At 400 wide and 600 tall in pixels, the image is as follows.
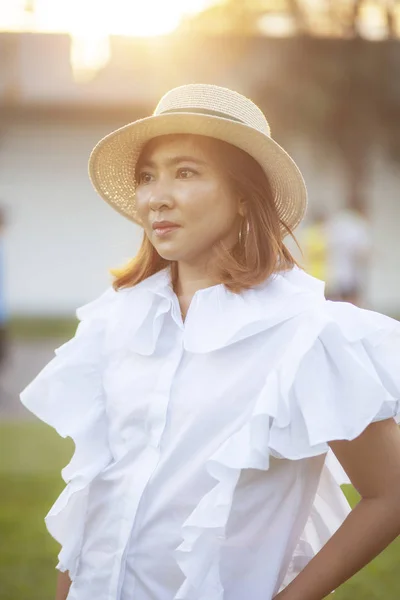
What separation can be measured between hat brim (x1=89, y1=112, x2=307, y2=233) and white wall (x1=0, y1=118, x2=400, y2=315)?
763 inches

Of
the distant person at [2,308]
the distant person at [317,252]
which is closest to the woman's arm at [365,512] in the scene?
the distant person at [2,308]

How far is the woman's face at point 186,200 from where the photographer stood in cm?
228

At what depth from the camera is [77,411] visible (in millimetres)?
2469

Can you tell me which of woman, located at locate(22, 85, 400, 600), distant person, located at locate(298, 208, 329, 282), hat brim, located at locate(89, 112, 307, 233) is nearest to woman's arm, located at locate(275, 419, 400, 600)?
woman, located at locate(22, 85, 400, 600)

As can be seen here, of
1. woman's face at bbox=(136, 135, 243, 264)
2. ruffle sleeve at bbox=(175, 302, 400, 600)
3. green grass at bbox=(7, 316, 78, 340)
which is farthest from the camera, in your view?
green grass at bbox=(7, 316, 78, 340)

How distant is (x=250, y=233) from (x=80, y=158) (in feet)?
67.6

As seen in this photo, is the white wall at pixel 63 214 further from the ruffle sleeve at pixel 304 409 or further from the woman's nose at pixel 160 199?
the ruffle sleeve at pixel 304 409

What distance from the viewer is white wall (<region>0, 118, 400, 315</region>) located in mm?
22312

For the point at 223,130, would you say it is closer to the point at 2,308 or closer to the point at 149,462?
the point at 149,462

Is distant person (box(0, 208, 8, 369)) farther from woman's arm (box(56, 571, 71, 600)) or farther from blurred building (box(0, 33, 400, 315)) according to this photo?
blurred building (box(0, 33, 400, 315))

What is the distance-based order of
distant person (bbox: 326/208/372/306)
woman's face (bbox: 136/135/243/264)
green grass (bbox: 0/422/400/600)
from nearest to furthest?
woman's face (bbox: 136/135/243/264) → green grass (bbox: 0/422/400/600) → distant person (bbox: 326/208/372/306)

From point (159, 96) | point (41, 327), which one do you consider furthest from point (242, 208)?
point (159, 96)

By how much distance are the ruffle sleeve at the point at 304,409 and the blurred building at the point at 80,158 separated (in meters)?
18.7

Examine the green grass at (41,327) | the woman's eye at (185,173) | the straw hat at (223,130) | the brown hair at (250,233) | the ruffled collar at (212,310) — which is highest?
the straw hat at (223,130)
